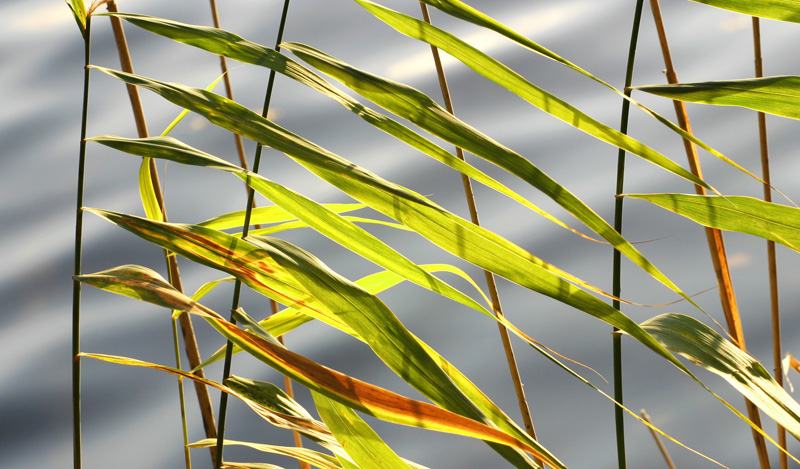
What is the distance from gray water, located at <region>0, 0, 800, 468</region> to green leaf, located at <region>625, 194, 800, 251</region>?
0.50 meters

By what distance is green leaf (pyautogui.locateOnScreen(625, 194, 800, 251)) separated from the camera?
277 mm

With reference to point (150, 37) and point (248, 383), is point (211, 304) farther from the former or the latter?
point (248, 383)

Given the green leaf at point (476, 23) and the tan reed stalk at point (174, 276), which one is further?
the tan reed stalk at point (174, 276)

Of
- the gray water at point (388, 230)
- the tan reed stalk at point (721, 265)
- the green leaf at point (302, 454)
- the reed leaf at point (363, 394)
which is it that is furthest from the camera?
the gray water at point (388, 230)

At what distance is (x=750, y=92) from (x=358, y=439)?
24cm

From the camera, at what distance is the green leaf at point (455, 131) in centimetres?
25

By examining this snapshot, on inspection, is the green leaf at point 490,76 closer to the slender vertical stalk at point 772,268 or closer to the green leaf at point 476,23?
the green leaf at point 476,23

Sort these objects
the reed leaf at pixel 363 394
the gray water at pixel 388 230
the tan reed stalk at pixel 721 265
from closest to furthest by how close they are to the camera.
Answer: the reed leaf at pixel 363 394 → the tan reed stalk at pixel 721 265 → the gray water at pixel 388 230

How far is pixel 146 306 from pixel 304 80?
632mm

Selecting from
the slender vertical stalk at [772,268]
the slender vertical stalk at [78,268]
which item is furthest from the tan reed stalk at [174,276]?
the slender vertical stalk at [772,268]

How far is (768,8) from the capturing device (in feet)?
0.92

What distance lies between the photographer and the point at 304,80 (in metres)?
0.26

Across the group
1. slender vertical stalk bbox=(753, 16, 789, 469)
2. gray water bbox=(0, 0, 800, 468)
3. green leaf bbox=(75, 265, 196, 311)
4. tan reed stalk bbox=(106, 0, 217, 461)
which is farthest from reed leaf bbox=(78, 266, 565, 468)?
gray water bbox=(0, 0, 800, 468)

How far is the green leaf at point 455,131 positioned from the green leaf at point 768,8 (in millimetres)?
86
